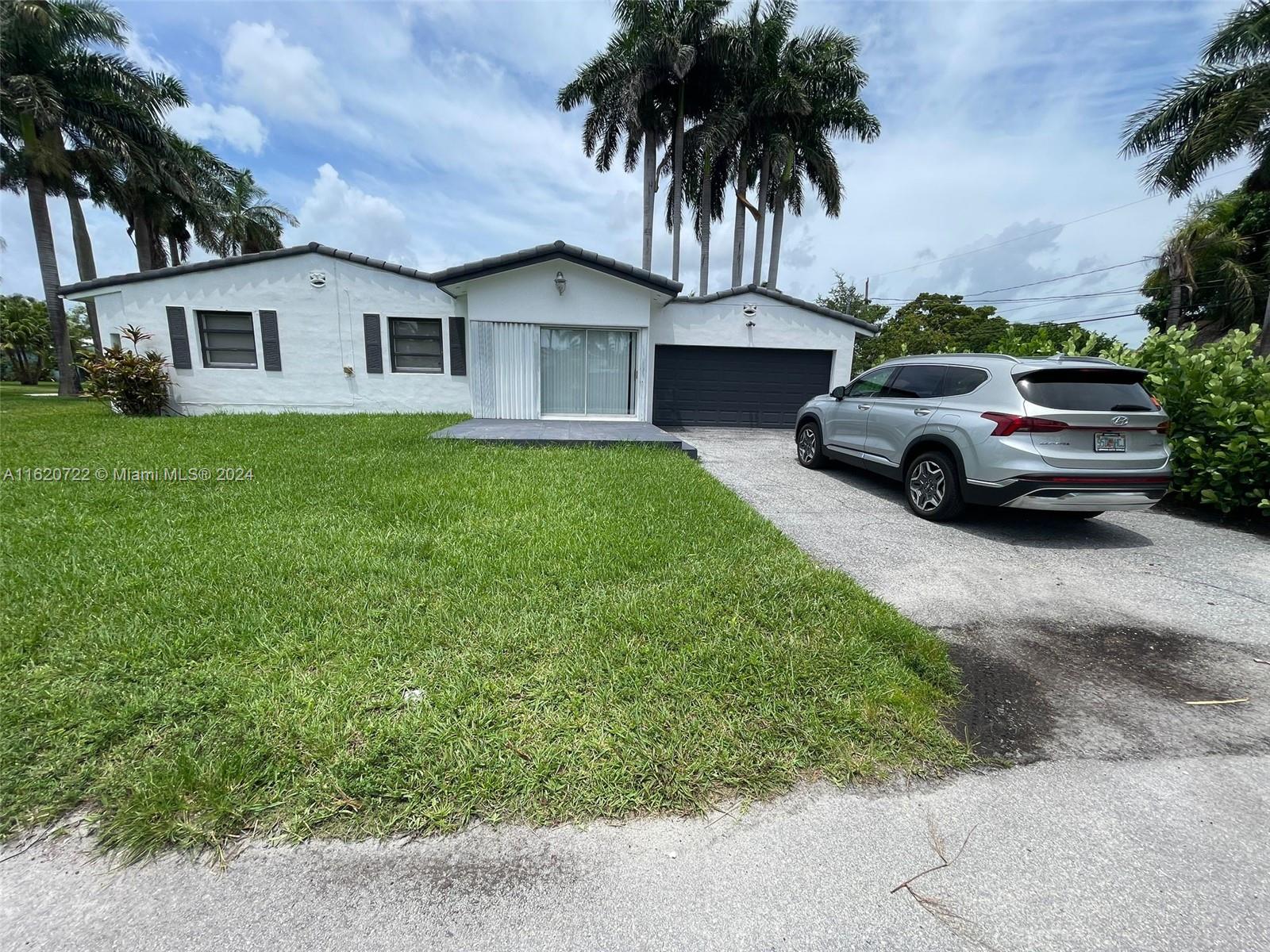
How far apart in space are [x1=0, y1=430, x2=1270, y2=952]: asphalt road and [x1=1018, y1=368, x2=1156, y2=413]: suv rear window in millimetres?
2833

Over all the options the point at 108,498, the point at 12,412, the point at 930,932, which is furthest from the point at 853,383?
the point at 12,412

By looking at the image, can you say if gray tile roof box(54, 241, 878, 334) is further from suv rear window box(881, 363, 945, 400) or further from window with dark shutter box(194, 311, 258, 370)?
suv rear window box(881, 363, 945, 400)

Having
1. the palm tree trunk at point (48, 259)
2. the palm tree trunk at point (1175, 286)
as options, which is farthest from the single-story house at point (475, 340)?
the palm tree trunk at point (1175, 286)

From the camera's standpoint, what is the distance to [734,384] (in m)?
12.7

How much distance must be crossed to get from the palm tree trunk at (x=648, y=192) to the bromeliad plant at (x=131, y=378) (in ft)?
47.5

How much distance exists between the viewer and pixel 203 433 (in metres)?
9.11

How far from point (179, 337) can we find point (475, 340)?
724 centimetres

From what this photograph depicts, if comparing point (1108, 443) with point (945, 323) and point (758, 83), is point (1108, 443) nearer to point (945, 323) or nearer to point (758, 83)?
point (758, 83)

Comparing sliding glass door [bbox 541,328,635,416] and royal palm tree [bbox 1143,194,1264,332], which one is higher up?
royal palm tree [bbox 1143,194,1264,332]

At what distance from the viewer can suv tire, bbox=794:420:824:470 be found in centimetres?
798

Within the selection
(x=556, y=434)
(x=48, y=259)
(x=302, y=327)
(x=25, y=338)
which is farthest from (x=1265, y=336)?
(x=25, y=338)

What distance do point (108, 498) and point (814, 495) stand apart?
7.57 meters

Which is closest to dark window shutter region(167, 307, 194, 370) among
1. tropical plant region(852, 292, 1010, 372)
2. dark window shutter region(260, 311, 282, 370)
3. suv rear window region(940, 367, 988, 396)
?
dark window shutter region(260, 311, 282, 370)

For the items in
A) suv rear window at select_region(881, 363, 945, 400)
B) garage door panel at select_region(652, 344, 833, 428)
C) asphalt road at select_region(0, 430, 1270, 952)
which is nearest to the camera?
asphalt road at select_region(0, 430, 1270, 952)
